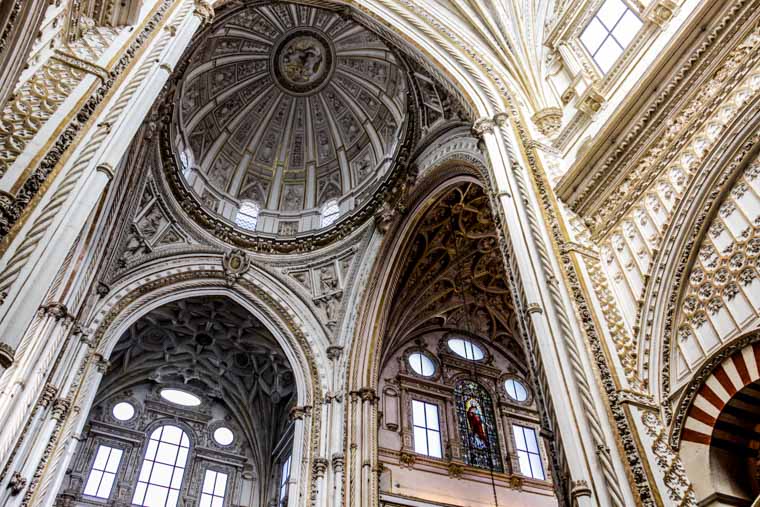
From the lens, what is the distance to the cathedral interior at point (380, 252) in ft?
19.3

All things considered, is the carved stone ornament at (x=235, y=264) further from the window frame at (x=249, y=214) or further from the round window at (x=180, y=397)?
the round window at (x=180, y=397)

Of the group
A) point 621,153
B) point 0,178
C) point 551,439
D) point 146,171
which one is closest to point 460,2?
point 621,153

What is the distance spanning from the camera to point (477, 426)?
652 inches

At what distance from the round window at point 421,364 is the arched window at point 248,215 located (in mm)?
6077

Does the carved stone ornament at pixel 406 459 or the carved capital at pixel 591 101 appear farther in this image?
the carved stone ornament at pixel 406 459

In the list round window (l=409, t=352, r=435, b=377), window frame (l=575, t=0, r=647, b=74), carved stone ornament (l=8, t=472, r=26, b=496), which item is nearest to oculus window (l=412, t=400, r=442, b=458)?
round window (l=409, t=352, r=435, b=377)

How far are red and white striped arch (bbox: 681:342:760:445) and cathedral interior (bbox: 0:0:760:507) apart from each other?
2 centimetres

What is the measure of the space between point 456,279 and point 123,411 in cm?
1060

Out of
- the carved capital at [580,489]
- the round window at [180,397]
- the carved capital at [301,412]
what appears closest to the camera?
the carved capital at [580,489]

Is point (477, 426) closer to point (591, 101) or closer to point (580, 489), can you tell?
point (591, 101)

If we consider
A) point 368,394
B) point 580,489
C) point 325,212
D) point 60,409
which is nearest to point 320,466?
point 368,394

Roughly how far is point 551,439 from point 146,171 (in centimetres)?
1140

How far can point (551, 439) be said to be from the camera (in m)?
6.58

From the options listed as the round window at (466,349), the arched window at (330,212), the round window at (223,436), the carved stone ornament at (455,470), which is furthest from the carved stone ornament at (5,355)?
the round window at (223,436)
